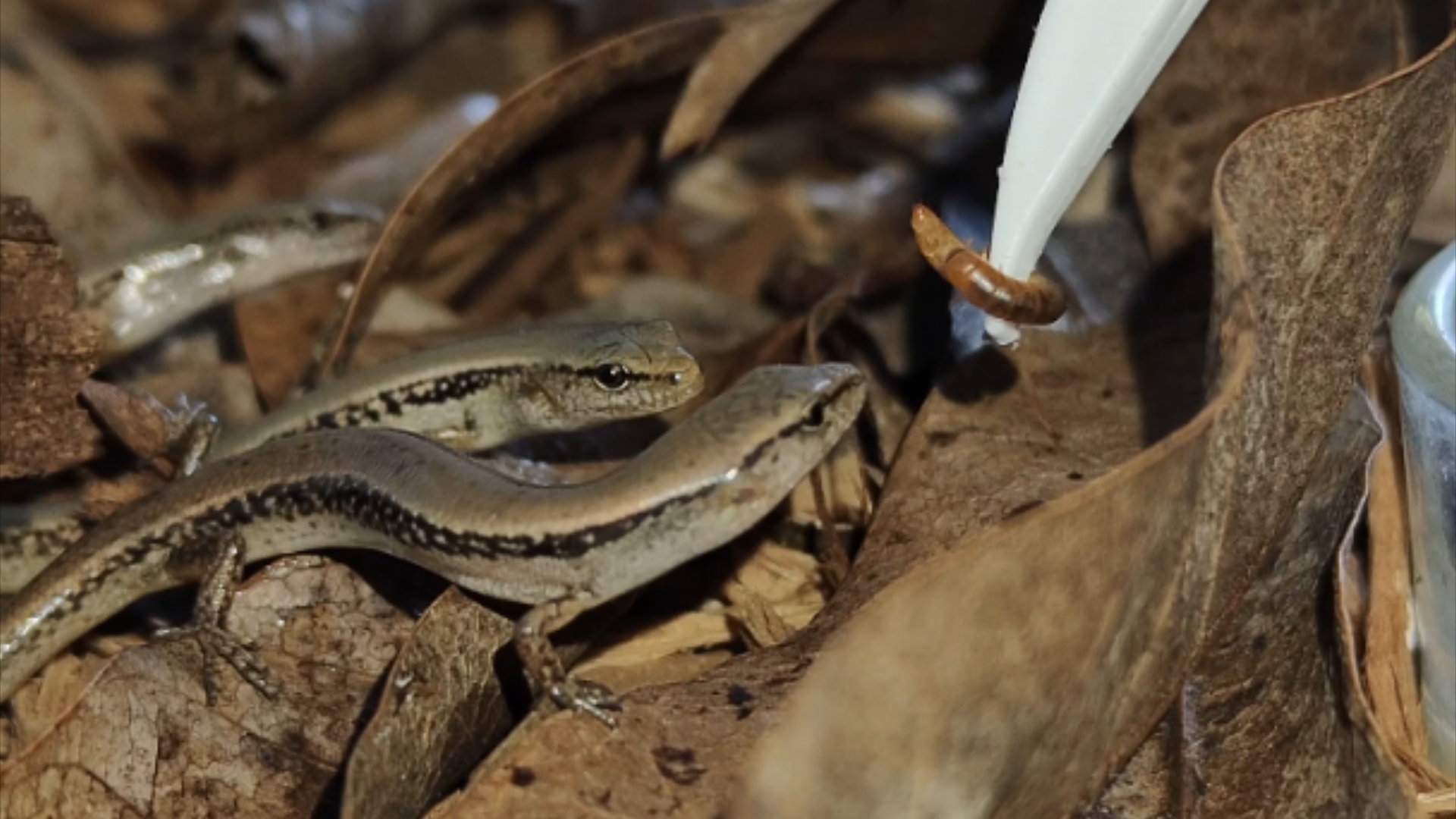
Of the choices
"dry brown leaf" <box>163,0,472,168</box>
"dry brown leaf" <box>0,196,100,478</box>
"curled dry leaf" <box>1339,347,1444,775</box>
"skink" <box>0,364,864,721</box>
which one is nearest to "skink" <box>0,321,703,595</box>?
"skink" <box>0,364,864,721</box>

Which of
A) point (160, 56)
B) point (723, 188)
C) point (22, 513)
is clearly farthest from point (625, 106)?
point (160, 56)

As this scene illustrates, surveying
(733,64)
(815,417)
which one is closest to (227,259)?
(733,64)

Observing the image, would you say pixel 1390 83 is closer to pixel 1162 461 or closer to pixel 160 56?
pixel 1162 461

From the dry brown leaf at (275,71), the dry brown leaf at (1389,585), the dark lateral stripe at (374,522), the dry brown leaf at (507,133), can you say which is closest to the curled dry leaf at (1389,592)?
the dry brown leaf at (1389,585)

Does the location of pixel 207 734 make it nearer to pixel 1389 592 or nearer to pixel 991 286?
pixel 991 286

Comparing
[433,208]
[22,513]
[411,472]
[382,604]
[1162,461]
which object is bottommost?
[1162,461]

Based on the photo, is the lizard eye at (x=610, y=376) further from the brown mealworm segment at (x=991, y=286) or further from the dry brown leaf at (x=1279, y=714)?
the dry brown leaf at (x=1279, y=714)

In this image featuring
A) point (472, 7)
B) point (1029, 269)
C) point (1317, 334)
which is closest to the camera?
point (1317, 334)
